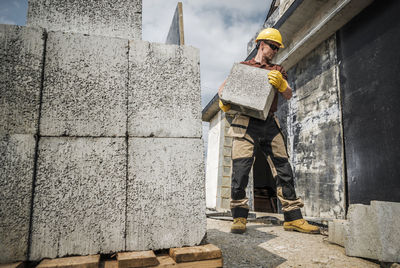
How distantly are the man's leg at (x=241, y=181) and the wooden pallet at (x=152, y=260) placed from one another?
4.70ft

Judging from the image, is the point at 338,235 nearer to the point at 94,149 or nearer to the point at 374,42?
the point at 94,149

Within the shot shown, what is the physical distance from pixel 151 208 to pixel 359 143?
9.97 ft

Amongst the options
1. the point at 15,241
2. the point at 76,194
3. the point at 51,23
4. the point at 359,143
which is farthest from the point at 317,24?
the point at 15,241

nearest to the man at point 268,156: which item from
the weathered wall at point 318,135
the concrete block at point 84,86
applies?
the weathered wall at point 318,135

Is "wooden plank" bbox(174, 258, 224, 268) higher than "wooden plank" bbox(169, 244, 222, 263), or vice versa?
"wooden plank" bbox(169, 244, 222, 263)

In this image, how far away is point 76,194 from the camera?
1322mm

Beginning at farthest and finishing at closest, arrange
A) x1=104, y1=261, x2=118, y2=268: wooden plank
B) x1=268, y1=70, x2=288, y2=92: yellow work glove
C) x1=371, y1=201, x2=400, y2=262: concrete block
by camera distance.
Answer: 1. x1=268, y1=70, x2=288, y2=92: yellow work glove
2. x1=371, y1=201, x2=400, y2=262: concrete block
3. x1=104, y1=261, x2=118, y2=268: wooden plank

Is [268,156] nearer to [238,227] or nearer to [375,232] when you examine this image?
[238,227]

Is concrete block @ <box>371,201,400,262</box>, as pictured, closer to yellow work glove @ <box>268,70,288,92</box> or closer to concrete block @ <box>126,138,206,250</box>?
concrete block @ <box>126,138,206,250</box>

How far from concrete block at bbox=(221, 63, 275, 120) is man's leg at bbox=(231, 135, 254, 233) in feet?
1.34

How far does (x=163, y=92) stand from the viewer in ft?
4.97

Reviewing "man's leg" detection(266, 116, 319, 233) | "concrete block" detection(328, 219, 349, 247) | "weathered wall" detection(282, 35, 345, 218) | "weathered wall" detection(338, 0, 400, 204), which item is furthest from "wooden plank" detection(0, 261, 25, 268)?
"weathered wall" detection(282, 35, 345, 218)

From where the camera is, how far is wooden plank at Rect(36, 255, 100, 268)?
1.15m

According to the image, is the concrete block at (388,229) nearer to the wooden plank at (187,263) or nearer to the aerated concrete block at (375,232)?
the aerated concrete block at (375,232)
